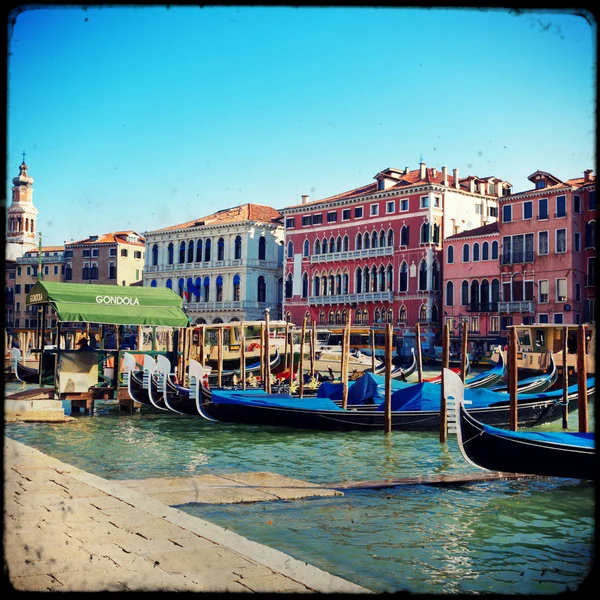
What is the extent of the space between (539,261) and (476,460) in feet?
80.0

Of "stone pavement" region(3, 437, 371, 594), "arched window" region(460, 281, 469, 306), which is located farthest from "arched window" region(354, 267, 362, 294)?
"stone pavement" region(3, 437, 371, 594)

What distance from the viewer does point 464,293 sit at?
3347 cm

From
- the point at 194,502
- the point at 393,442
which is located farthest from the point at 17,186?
the point at 194,502

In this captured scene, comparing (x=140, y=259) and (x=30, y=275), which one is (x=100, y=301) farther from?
(x=30, y=275)

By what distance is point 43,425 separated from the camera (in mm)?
12438

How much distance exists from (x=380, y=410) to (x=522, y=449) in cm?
499

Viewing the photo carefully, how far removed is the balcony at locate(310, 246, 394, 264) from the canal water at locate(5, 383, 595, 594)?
24465 millimetres

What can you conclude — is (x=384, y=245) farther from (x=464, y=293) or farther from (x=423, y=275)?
(x=464, y=293)

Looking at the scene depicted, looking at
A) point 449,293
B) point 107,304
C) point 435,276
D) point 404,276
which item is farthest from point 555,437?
point 404,276

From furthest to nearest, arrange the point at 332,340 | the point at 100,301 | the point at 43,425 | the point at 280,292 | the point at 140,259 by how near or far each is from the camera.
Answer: the point at 140,259
the point at 280,292
the point at 332,340
the point at 100,301
the point at 43,425

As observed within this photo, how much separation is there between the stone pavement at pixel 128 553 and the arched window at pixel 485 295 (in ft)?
93.2

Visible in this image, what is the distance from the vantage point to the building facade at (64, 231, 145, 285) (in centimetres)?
4872

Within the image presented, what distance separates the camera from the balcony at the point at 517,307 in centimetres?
3102

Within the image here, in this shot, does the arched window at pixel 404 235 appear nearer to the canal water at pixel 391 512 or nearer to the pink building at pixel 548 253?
the pink building at pixel 548 253
